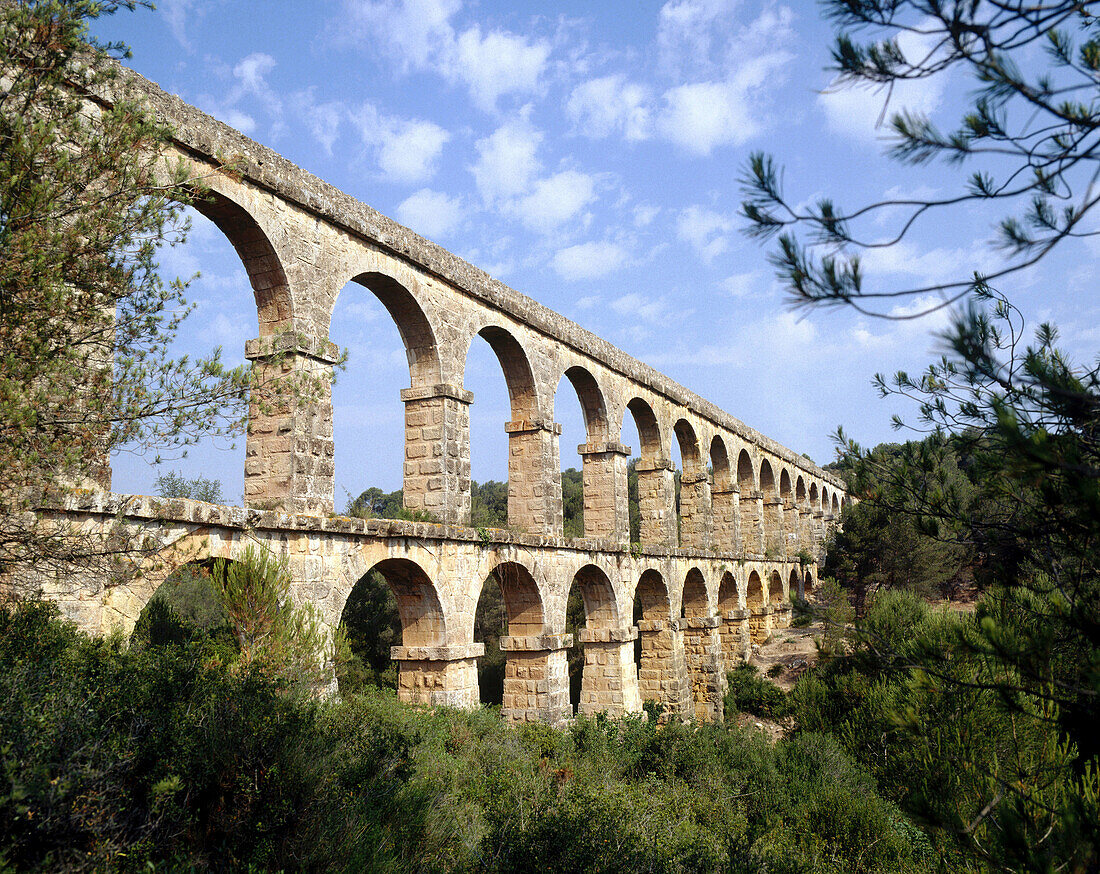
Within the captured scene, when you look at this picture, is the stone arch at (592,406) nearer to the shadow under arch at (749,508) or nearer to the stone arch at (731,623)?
the stone arch at (731,623)

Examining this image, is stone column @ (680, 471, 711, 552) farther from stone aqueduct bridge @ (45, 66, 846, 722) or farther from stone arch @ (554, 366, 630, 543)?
stone arch @ (554, 366, 630, 543)

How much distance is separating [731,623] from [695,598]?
287 cm

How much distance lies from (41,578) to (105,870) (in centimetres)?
294

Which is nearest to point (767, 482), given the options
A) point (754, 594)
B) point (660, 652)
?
point (754, 594)

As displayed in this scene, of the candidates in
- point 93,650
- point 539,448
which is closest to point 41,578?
point 93,650

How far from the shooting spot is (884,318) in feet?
8.82

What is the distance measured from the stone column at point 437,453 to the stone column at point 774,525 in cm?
1741

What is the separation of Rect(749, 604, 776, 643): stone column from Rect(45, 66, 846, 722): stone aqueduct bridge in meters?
5.16

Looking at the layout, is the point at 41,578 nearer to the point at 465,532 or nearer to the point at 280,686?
the point at 280,686

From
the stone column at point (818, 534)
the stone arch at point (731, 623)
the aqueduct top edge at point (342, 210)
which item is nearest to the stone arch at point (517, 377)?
the aqueduct top edge at point (342, 210)

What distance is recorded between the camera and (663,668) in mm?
16547

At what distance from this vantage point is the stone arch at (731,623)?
20.9 meters

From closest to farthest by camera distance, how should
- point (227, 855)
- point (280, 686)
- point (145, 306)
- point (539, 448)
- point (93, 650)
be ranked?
point (227, 855) < point (145, 306) < point (93, 650) < point (280, 686) < point (539, 448)

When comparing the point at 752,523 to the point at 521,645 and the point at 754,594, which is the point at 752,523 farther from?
the point at 521,645
